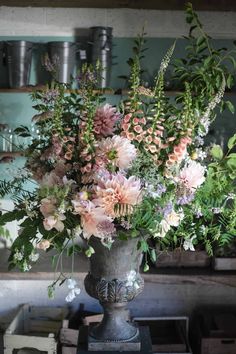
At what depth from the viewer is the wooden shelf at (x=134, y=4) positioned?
2.68m

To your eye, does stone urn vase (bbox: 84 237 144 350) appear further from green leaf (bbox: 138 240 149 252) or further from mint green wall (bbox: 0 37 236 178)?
mint green wall (bbox: 0 37 236 178)

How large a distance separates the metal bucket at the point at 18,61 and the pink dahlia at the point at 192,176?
186 centimetres

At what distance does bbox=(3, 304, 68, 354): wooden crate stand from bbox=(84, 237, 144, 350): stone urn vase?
1.19 metres

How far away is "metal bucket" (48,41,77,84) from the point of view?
2676 mm

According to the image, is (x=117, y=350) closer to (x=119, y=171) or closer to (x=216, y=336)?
(x=119, y=171)

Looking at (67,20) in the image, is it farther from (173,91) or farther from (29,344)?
(29,344)

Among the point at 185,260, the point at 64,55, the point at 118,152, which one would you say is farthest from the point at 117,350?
the point at 64,55

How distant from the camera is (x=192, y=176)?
110cm

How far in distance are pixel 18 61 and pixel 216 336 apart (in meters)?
1.85

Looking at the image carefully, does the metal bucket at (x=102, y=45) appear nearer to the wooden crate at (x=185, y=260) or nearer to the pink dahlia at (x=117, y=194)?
the wooden crate at (x=185, y=260)

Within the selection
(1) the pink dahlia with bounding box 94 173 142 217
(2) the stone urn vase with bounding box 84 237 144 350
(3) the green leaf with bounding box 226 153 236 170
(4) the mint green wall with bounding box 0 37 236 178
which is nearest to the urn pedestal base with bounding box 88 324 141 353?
(2) the stone urn vase with bounding box 84 237 144 350

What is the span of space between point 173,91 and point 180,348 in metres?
1.39

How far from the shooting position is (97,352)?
1.26 metres

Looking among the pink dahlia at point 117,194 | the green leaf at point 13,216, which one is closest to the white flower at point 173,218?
the pink dahlia at point 117,194
